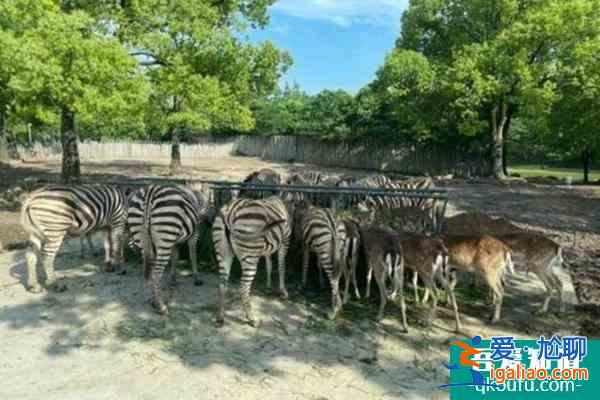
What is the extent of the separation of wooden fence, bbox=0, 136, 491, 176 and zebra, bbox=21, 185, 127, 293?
2614 centimetres

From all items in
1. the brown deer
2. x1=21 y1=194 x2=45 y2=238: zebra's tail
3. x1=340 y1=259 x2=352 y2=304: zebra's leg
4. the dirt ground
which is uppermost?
x1=21 y1=194 x2=45 y2=238: zebra's tail

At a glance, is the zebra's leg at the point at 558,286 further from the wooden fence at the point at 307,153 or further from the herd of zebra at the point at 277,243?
the wooden fence at the point at 307,153

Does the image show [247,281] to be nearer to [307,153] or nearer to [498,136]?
[498,136]

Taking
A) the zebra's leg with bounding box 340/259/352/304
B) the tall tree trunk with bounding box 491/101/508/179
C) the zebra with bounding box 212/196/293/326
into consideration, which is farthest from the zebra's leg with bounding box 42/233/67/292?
the tall tree trunk with bounding box 491/101/508/179

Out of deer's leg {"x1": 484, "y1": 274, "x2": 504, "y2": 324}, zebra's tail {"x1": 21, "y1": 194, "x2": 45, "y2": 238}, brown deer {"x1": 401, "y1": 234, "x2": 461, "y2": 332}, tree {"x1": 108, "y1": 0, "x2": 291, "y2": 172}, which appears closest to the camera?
brown deer {"x1": 401, "y1": 234, "x2": 461, "y2": 332}

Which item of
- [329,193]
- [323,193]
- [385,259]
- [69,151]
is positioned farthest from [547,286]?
[69,151]

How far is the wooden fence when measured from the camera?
1246 inches

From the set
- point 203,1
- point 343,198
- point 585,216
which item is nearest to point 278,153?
point 203,1

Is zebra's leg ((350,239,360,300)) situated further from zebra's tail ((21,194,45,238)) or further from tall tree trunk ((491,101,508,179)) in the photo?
tall tree trunk ((491,101,508,179))

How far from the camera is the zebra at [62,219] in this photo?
727 cm

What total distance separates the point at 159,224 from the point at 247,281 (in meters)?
1.57

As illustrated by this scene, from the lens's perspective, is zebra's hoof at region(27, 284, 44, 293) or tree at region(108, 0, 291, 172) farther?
tree at region(108, 0, 291, 172)

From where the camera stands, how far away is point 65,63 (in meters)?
13.2

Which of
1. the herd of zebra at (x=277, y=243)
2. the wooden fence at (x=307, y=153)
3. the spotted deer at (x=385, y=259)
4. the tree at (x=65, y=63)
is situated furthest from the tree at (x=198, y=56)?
the wooden fence at (x=307, y=153)
